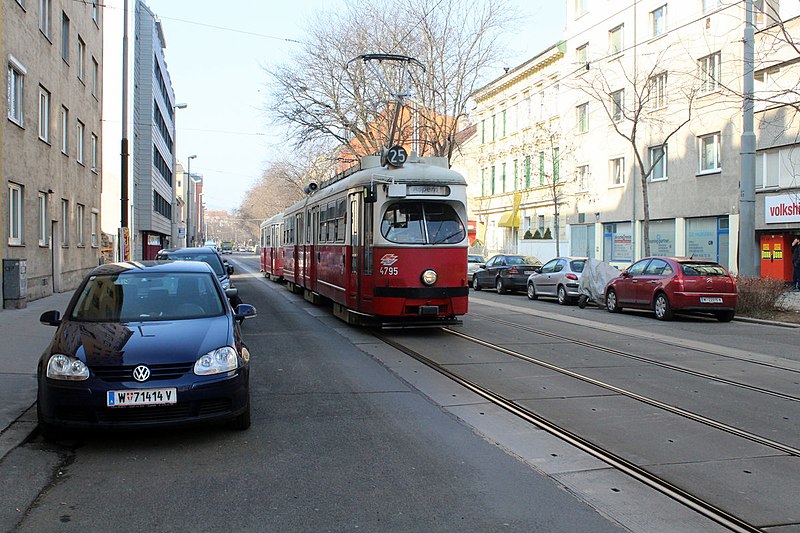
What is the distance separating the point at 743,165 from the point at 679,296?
4.34 meters

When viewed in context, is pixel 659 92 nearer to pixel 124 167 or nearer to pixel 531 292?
pixel 531 292

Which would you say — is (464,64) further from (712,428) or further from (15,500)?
(15,500)

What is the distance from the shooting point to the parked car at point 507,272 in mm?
26156

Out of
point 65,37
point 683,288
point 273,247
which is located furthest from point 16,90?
point 683,288

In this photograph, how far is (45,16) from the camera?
806 inches

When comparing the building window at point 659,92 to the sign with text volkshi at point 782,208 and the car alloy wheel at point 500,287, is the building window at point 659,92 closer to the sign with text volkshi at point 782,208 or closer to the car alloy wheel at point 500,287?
the sign with text volkshi at point 782,208

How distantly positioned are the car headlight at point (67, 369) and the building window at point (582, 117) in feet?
113

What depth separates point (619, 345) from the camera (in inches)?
473

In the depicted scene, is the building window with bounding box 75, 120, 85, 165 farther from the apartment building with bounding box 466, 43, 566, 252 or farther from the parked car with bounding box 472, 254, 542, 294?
the apartment building with bounding box 466, 43, 566, 252

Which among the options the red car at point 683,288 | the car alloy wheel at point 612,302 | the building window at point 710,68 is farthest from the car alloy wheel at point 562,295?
the building window at point 710,68

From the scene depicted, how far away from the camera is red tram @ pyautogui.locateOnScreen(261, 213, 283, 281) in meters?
27.5

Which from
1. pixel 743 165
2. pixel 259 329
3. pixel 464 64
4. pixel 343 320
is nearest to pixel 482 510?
pixel 259 329

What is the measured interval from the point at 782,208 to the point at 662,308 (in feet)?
35.6

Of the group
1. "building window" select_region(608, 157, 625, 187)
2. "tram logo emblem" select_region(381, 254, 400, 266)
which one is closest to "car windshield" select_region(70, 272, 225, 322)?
"tram logo emblem" select_region(381, 254, 400, 266)
